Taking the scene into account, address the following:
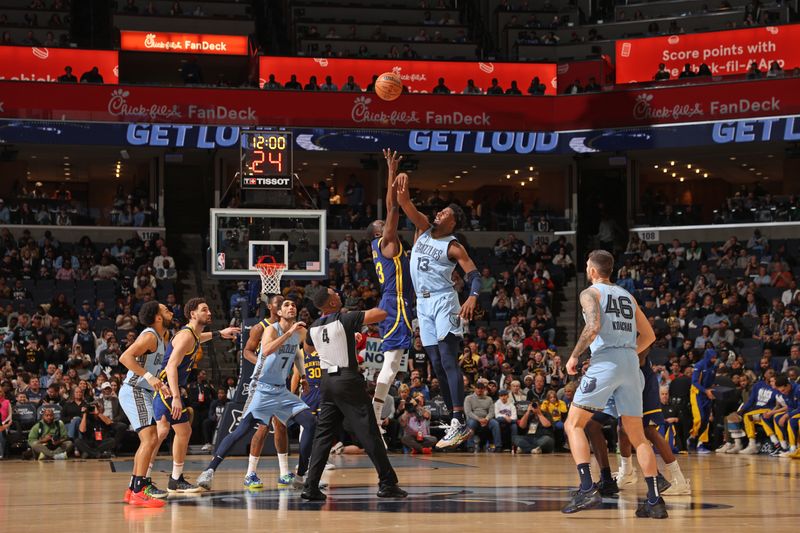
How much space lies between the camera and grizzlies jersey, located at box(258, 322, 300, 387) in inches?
519

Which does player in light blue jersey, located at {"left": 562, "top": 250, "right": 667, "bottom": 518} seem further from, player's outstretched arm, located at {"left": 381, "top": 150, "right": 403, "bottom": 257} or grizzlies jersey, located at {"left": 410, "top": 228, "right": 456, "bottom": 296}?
player's outstretched arm, located at {"left": 381, "top": 150, "right": 403, "bottom": 257}

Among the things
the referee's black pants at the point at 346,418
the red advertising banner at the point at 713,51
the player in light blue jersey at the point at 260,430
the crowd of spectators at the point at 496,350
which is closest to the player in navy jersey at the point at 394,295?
the referee's black pants at the point at 346,418

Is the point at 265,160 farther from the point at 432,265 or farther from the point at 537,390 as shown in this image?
the point at 432,265

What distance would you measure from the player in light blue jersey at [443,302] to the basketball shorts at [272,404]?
2.38 meters

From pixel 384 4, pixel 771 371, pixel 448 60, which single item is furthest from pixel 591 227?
pixel 771 371

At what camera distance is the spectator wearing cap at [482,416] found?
21.6 meters

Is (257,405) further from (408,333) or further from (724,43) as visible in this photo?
(724,43)

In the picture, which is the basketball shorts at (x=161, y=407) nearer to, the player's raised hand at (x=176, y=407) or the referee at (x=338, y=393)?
the player's raised hand at (x=176, y=407)

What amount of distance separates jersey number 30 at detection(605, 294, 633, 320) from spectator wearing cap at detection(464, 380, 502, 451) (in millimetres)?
11297

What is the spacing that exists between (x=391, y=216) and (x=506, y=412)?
11.1 m

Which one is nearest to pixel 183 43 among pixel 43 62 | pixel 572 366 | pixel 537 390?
pixel 43 62

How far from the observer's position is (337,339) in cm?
1149

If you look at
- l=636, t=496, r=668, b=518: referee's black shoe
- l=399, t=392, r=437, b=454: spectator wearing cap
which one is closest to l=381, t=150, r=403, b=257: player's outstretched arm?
l=636, t=496, r=668, b=518: referee's black shoe

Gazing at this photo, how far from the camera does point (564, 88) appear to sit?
111 feet
